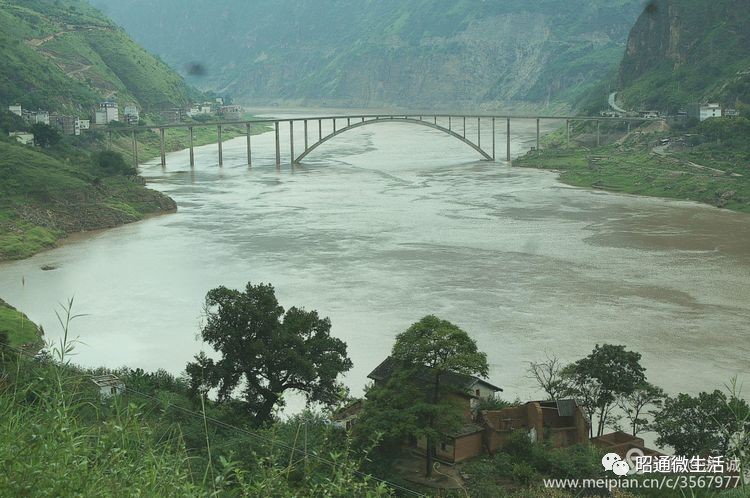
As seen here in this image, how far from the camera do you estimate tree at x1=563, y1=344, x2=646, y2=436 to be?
39.7 feet

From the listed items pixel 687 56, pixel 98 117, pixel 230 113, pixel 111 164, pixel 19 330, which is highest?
pixel 687 56

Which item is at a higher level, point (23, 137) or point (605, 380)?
point (23, 137)

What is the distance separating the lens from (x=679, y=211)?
110ft

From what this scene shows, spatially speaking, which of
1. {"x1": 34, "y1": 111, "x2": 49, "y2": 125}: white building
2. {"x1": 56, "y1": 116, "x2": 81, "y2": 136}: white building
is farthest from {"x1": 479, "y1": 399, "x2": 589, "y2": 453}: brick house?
{"x1": 56, "y1": 116, "x2": 81, "y2": 136}: white building

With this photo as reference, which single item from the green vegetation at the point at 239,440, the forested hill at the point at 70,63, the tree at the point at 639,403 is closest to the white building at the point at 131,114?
the forested hill at the point at 70,63

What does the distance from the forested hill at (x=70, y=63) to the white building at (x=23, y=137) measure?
1055cm

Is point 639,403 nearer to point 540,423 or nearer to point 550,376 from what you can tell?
point 550,376

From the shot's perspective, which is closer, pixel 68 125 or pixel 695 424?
pixel 695 424

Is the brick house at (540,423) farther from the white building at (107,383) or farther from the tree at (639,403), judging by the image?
the white building at (107,383)

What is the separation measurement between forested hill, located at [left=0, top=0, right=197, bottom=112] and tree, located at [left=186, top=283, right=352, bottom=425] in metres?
43.5

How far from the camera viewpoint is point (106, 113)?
2207 inches

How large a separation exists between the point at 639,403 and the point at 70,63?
59.4m

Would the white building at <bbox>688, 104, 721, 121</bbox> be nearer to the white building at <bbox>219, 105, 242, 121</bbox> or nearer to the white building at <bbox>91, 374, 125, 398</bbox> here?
the white building at <bbox>219, 105, 242, 121</bbox>

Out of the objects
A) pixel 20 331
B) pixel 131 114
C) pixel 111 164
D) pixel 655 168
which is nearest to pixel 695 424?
pixel 20 331
